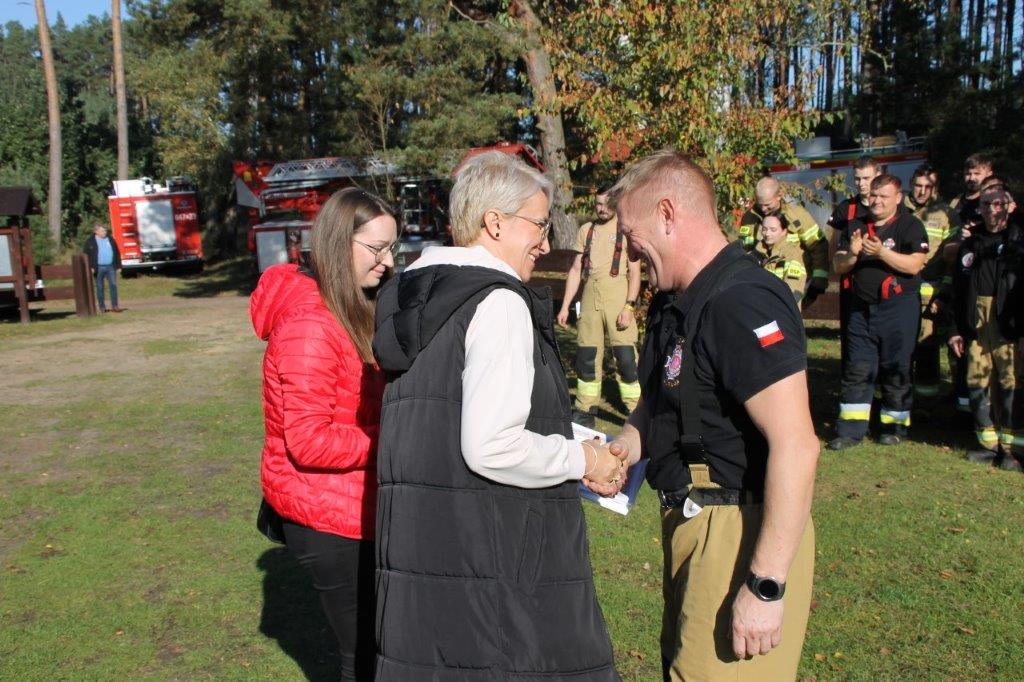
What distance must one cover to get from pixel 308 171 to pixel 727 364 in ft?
74.5

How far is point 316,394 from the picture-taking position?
294 centimetres

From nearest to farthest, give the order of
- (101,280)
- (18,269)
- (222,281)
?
(18,269)
(101,280)
(222,281)

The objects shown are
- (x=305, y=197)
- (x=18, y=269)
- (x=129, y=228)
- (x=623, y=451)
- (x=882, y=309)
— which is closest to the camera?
(x=623, y=451)

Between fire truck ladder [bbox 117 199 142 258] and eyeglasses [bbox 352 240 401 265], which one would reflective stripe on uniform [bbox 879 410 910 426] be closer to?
eyeglasses [bbox 352 240 401 265]

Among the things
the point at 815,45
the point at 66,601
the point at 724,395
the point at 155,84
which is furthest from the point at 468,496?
the point at 155,84

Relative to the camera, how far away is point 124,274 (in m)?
34.8

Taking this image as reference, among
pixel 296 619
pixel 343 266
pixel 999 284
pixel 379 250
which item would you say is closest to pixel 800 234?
pixel 999 284

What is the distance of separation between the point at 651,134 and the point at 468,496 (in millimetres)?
6323

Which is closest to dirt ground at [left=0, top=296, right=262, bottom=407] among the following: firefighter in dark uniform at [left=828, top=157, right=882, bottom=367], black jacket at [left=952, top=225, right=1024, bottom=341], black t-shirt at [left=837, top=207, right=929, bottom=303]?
firefighter in dark uniform at [left=828, top=157, right=882, bottom=367]

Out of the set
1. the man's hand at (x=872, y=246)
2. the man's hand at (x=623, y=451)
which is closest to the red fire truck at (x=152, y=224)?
the man's hand at (x=872, y=246)

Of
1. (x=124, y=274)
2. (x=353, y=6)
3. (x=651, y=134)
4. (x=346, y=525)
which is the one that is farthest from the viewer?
(x=124, y=274)

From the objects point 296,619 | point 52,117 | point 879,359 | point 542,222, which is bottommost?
point 296,619

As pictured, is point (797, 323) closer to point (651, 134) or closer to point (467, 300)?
point (467, 300)

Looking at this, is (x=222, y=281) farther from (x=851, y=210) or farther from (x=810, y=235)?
(x=851, y=210)
